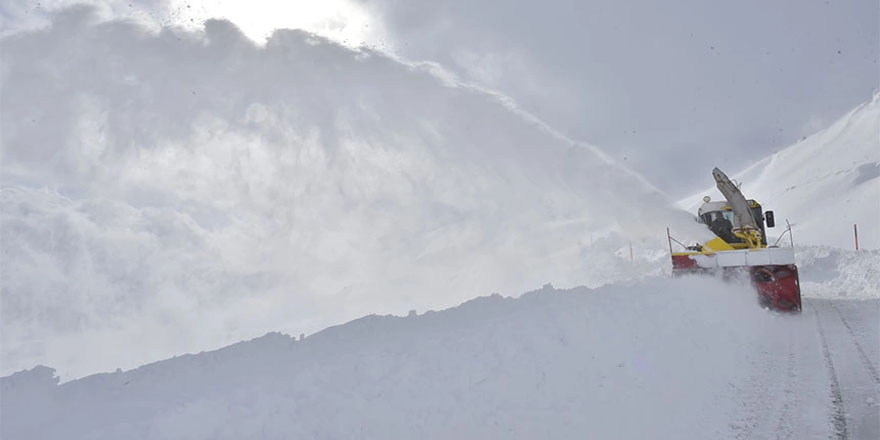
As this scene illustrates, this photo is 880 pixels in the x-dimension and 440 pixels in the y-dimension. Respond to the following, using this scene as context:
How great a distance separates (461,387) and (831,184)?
42732 millimetres

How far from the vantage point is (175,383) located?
5.34 metres

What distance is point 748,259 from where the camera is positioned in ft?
34.7

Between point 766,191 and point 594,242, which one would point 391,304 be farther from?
point 766,191

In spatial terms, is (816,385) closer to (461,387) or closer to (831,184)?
(461,387)

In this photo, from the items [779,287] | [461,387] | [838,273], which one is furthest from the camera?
[838,273]

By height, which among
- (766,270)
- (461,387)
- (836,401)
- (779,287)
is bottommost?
(836,401)

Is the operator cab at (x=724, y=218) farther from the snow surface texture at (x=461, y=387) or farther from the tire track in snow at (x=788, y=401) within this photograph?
the tire track in snow at (x=788, y=401)

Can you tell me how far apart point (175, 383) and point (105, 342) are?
9.20 metres

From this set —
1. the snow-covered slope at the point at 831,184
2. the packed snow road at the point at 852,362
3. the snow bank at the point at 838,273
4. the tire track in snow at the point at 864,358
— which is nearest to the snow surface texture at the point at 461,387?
the packed snow road at the point at 852,362

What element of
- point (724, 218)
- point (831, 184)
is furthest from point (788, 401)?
point (831, 184)

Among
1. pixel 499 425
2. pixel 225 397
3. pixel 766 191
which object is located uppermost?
pixel 766 191

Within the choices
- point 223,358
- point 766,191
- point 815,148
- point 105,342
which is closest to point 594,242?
point 105,342

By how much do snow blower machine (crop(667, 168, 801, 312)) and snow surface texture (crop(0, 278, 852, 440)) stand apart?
3174 mm

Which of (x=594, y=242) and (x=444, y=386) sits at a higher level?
(x=594, y=242)
